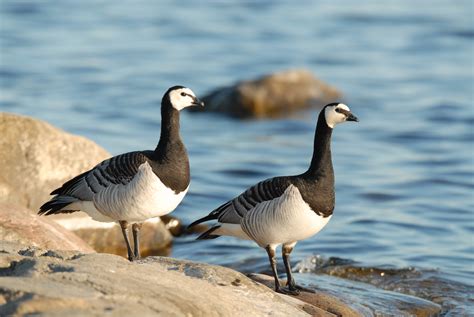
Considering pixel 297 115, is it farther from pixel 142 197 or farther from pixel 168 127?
pixel 142 197

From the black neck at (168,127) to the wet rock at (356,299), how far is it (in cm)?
168

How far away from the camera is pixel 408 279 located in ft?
45.5

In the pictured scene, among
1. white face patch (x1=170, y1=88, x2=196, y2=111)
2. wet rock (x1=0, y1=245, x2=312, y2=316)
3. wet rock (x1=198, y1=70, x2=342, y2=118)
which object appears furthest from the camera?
wet rock (x1=198, y1=70, x2=342, y2=118)

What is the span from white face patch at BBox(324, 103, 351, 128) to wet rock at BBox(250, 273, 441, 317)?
70.4 inches

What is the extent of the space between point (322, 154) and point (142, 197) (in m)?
1.90

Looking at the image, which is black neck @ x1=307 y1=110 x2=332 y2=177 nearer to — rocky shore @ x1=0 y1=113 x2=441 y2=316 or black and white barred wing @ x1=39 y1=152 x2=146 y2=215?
rocky shore @ x1=0 y1=113 x2=441 y2=316

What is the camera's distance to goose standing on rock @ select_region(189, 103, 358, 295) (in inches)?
413

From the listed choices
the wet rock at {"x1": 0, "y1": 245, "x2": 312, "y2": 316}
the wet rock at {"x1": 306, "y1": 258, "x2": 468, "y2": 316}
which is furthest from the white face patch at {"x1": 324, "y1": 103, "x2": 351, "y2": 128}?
the wet rock at {"x1": 306, "y1": 258, "x2": 468, "y2": 316}

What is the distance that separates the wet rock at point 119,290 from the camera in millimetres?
7367

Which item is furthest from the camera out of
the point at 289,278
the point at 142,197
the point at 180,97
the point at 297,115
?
the point at 297,115

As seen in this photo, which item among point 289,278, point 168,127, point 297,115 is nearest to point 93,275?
point 289,278

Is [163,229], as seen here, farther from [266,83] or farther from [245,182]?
[266,83]

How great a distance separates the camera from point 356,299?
11641mm

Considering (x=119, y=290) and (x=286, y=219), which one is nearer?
(x=119, y=290)
